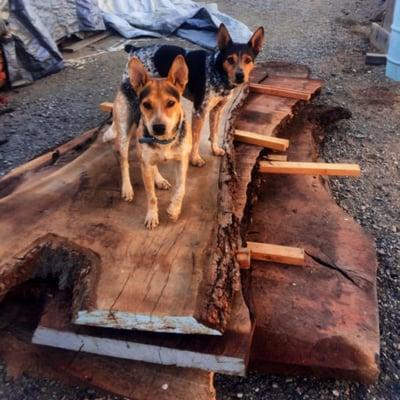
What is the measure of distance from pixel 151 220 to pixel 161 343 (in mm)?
801

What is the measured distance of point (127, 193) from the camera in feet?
10.7

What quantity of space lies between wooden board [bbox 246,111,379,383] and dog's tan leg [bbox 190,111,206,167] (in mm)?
673

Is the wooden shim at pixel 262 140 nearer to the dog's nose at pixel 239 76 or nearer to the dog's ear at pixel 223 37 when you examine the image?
the dog's nose at pixel 239 76

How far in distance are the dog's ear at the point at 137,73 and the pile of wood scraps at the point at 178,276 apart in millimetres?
838

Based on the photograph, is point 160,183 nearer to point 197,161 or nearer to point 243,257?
point 197,161

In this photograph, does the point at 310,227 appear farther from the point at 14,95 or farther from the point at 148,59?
the point at 14,95

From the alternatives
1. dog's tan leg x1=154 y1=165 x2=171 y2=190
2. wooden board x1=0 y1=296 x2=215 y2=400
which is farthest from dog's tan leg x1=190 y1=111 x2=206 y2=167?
wooden board x1=0 y1=296 x2=215 y2=400

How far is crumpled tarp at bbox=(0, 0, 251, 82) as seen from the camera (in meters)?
7.06

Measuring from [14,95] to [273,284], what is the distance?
5.42 metres

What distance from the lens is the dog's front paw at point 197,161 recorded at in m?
3.57

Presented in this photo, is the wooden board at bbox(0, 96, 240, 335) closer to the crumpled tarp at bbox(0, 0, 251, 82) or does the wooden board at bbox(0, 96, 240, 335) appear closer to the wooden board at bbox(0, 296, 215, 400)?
the wooden board at bbox(0, 296, 215, 400)

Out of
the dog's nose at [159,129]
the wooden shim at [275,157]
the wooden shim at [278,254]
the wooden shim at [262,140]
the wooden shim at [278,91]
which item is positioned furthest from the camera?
the wooden shim at [278,91]

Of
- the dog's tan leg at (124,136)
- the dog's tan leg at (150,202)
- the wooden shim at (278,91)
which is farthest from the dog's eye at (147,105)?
the wooden shim at (278,91)

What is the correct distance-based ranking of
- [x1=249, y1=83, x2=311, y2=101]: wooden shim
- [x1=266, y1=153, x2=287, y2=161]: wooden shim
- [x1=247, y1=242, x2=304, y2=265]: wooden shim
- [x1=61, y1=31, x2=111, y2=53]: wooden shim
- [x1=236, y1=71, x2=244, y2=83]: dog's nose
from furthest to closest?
[x1=61, y1=31, x2=111, y2=53]: wooden shim
[x1=249, y1=83, x2=311, y2=101]: wooden shim
[x1=266, y1=153, x2=287, y2=161]: wooden shim
[x1=236, y1=71, x2=244, y2=83]: dog's nose
[x1=247, y1=242, x2=304, y2=265]: wooden shim
